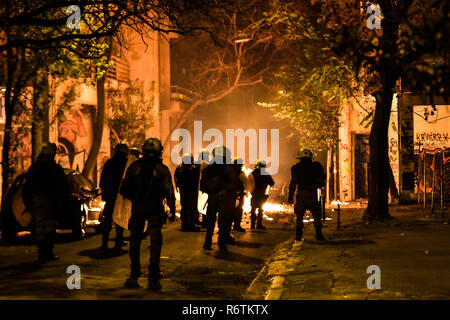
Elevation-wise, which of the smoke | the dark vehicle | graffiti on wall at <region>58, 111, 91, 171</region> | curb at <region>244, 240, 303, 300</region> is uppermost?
the smoke

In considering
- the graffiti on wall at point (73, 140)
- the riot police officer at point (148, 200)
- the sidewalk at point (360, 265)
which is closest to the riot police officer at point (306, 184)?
the sidewalk at point (360, 265)

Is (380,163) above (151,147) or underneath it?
underneath

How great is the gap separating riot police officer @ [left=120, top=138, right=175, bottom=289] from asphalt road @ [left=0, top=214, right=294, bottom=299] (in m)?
0.34

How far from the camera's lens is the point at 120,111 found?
2684 cm

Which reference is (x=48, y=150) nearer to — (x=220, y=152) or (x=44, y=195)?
(x=44, y=195)

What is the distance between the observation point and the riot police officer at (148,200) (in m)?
8.35

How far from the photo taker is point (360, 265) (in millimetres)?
9719

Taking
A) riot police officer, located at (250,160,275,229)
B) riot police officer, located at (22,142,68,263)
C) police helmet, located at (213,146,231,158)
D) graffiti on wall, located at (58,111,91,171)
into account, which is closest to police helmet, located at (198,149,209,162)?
riot police officer, located at (250,160,275,229)

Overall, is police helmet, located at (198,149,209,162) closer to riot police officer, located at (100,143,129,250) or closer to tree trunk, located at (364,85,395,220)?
riot police officer, located at (100,143,129,250)

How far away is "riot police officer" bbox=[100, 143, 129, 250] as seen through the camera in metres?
11.6

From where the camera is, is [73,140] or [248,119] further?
[248,119]

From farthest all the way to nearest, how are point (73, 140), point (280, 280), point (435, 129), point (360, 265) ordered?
point (73, 140) < point (435, 129) < point (360, 265) < point (280, 280)

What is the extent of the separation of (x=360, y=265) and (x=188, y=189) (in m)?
6.61

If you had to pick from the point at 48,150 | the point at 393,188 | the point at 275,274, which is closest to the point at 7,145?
the point at 48,150
